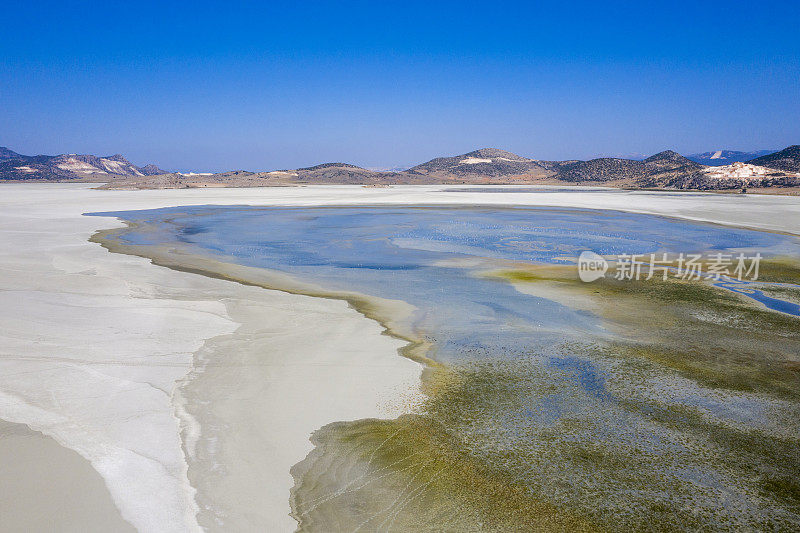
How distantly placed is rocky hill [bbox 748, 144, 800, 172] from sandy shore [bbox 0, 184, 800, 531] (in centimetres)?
6043

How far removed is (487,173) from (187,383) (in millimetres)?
102144

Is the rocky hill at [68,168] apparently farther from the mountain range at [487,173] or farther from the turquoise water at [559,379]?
the turquoise water at [559,379]

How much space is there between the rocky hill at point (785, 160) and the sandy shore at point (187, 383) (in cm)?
6043

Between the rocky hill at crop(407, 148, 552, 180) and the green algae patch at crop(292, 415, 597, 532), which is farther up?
the rocky hill at crop(407, 148, 552, 180)

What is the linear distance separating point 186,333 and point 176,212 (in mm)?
21414

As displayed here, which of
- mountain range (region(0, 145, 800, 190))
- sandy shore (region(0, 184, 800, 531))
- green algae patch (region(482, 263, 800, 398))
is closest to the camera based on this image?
sandy shore (region(0, 184, 800, 531))

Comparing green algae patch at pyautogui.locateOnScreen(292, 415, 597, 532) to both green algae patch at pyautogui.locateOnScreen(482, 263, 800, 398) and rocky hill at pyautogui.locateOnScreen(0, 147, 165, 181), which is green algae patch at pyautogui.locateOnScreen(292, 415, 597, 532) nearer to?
green algae patch at pyautogui.locateOnScreen(482, 263, 800, 398)

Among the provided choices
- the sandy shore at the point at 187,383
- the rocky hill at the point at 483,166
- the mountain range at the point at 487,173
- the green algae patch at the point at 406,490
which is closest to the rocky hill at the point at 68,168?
the mountain range at the point at 487,173

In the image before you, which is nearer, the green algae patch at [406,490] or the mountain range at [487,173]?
the green algae patch at [406,490]

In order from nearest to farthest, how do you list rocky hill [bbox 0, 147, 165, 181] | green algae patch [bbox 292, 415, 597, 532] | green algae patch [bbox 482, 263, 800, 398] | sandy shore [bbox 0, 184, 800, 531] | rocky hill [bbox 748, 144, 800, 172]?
green algae patch [bbox 292, 415, 597, 532] < sandy shore [bbox 0, 184, 800, 531] < green algae patch [bbox 482, 263, 800, 398] < rocky hill [bbox 748, 144, 800, 172] < rocky hill [bbox 0, 147, 165, 181]

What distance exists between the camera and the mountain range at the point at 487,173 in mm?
51688

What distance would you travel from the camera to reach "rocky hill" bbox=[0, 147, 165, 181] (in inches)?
4692

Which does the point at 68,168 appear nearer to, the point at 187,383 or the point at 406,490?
the point at 187,383

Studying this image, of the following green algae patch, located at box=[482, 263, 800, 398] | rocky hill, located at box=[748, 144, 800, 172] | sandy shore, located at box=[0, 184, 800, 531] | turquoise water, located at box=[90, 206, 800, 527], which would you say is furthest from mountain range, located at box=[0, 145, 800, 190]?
sandy shore, located at box=[0, 184, 800, 531]
